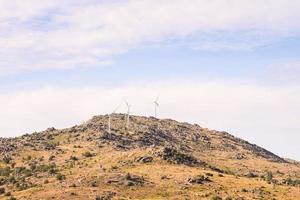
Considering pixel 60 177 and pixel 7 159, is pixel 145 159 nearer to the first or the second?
pixel 60 177

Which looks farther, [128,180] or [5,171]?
[5,171]

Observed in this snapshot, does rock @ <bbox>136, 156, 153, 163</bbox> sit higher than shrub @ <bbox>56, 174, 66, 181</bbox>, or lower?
higher

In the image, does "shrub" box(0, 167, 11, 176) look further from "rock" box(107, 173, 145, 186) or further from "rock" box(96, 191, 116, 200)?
"rock" box(96, 191, 116, 200)

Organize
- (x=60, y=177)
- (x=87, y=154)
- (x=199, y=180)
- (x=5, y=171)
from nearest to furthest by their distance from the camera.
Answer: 1. (x=199, y=180)
2. (x=60, y=177)
3. (x=5, y=171)
4. (x=87, y=154)

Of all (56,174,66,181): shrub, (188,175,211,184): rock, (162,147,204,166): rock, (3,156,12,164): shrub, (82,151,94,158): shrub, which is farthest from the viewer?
(3,156,12,164): shrub

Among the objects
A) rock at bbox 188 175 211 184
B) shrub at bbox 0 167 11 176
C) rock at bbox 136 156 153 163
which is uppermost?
rock at bbox 136 156 153 163

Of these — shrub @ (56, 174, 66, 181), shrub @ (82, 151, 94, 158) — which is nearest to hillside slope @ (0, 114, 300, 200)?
shrub @ (82, 151, 94, 158)

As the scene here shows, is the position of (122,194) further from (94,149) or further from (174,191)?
(94,149)

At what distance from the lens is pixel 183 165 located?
141625 mm

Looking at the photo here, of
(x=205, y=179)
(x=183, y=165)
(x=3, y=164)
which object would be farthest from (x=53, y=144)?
(x=205, y=179)

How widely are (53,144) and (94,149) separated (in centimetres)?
2410

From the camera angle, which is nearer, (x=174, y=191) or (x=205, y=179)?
(x=174, y=191)

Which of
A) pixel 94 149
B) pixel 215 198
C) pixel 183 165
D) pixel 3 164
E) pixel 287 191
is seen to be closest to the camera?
pixel 215 198

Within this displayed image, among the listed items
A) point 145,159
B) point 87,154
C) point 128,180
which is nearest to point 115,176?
point 128,180
